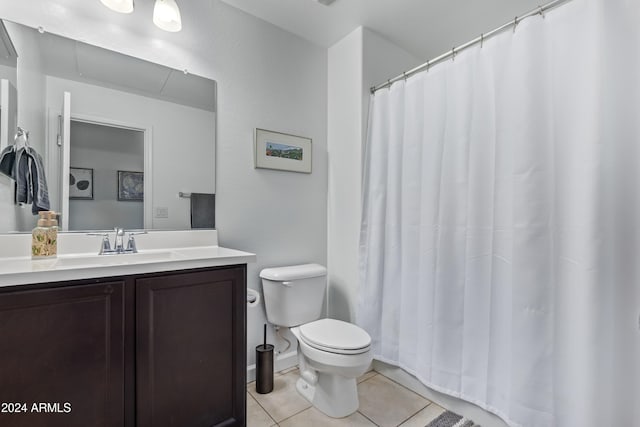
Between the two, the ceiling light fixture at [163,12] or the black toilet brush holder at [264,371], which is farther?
the black toilet brush holder at [264,371]

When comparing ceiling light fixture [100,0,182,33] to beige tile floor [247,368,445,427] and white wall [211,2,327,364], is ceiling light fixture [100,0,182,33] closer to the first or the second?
white wall [211,2,327,364]

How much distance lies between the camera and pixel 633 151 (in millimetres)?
1035

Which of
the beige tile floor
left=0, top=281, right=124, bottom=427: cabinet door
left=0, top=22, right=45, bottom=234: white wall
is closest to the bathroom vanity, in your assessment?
left=0, top=281, right=124, bottom=427: cabinet door

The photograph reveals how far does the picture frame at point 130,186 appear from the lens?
1513 mm

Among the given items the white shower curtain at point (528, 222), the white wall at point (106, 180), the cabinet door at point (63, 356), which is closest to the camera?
the cabinet door at point (63, 356)

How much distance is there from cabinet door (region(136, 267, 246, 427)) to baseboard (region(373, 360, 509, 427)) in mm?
1000

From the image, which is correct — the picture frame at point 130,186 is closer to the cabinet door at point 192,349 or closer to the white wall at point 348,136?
the cabinet door at point 192,349

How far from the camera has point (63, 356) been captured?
96cm

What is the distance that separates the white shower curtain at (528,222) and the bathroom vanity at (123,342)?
1013 millimetres

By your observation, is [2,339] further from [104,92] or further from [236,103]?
[236,103]

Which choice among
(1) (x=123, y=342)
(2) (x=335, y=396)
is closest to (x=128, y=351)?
(1) (x=123, y=342)

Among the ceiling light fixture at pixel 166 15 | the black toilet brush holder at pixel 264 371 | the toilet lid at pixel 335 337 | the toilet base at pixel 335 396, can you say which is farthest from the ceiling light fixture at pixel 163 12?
the toilet base at pixel 335 396

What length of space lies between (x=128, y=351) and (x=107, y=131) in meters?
1.06

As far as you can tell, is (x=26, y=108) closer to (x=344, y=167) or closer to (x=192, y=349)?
(x=192, y=349)
